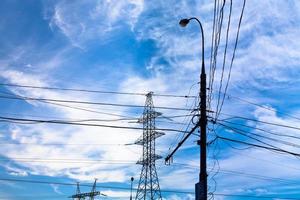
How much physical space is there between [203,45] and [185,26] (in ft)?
5.18

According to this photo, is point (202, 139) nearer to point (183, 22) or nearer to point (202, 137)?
point (202, 137)

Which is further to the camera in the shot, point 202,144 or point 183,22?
point 183,22

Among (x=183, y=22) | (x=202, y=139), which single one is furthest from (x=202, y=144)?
(x=183, y=22)

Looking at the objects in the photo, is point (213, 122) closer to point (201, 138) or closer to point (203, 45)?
point (201, 138)

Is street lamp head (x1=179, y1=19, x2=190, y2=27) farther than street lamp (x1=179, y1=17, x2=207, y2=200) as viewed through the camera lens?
Yes

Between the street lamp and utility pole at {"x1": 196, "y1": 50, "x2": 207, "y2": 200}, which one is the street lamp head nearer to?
the street lamp

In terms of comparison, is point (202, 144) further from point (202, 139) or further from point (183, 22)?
point (183, 22)

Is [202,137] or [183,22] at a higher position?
[183,22]

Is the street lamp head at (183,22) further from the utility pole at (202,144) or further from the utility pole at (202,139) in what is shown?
the utility pole at (202,144)

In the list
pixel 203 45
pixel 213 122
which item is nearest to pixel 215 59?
pixel 203 45

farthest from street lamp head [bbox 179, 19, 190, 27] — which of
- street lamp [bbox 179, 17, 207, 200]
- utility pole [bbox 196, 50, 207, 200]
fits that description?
utility pole [bbox 196, 50, 207, 200]

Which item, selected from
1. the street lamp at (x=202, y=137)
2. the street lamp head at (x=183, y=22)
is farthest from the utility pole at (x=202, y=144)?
the street lamp head at (x=183, y=22)

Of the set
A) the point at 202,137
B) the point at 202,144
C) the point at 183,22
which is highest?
the point at 183,22

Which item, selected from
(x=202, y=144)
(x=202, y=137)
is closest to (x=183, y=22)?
(x=202, y=137)
